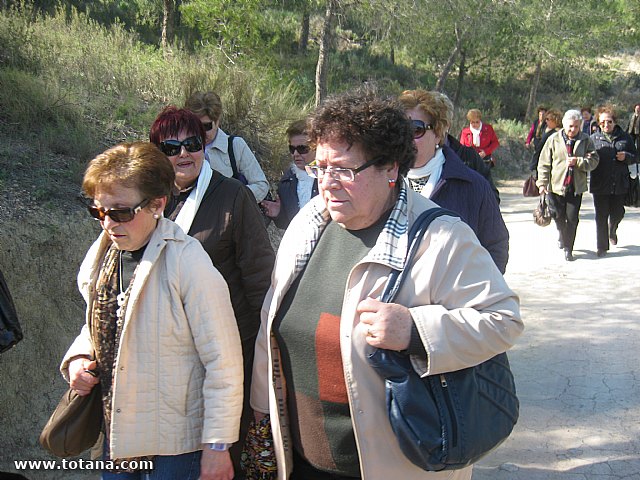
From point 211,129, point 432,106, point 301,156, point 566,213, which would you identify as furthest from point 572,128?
point 432,106

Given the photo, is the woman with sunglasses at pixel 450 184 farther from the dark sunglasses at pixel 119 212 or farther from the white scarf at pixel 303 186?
the dark sunglasses at pixel 119 212

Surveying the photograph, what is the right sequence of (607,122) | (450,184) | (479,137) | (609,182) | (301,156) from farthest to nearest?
(479,137) → (607,122) → (609,182) → (301,156) → (450,184)

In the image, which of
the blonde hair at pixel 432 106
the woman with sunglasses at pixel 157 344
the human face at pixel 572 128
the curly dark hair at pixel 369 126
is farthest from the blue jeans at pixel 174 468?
the human face at pixel 572 128

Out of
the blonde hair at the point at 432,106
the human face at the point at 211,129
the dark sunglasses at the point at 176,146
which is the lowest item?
the human face at the point at 211,129

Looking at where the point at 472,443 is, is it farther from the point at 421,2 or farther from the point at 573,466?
the point at 421,2

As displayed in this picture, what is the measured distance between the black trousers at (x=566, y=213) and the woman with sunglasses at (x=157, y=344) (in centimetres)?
767

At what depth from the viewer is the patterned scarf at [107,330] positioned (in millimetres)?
2574

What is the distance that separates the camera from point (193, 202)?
3127mm

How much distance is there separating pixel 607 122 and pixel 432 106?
23.3 feet

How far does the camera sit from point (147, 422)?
8.18 feet

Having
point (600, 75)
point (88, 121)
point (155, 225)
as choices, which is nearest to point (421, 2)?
point (88, 121)

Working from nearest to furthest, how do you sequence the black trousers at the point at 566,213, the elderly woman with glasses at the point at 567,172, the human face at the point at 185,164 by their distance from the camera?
the human face at the point at 185,164, the elderly woman with glasses at the point at 567,172, the black trousers at the point at 566,213

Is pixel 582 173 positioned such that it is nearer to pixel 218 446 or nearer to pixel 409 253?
pixel 409 253

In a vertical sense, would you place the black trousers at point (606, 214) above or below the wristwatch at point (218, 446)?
below
